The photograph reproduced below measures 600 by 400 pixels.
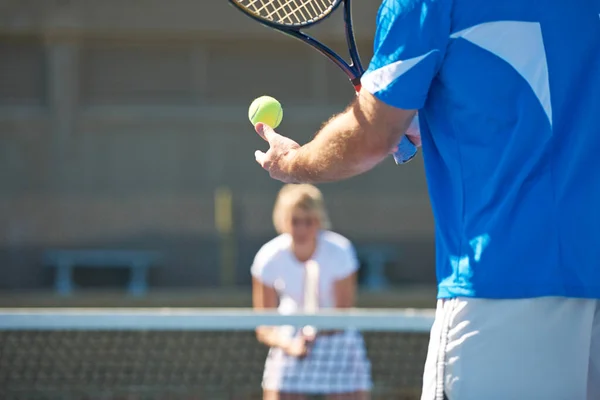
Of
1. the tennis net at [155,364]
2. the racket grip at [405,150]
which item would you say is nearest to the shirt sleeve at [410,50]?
the racket grip at [405,150]

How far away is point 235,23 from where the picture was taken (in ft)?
51.3

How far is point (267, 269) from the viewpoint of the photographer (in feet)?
16.8

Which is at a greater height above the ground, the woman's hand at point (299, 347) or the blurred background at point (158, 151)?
the blurred background at point (158, 151)

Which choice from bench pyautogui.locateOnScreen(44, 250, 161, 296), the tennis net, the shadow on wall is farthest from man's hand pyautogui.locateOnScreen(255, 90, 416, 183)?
bench pyautogui.locateOnScreen(44, 250, 161, 296)

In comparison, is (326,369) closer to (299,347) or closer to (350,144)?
(299,347)

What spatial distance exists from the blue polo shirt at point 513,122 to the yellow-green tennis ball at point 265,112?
598mm

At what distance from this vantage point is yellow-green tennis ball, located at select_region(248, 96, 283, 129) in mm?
2459

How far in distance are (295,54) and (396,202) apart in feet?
10.3

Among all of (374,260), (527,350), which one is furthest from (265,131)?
(374,260)

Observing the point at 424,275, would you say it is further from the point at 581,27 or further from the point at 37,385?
the point at 581,27

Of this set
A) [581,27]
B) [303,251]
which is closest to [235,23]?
[303,251]

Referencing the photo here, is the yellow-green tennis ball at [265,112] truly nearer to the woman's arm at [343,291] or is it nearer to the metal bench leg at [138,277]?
the woman's arm at [343,291]

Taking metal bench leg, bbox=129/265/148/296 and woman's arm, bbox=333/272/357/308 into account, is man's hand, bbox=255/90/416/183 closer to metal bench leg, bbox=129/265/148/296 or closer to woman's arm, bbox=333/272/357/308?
woman's arm, bbox=333/272/357/308

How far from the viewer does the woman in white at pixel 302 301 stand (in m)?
4.86
